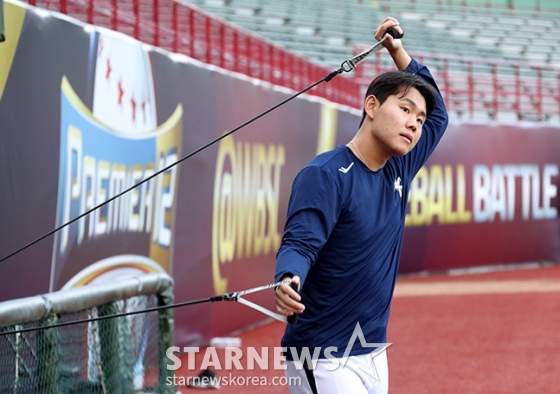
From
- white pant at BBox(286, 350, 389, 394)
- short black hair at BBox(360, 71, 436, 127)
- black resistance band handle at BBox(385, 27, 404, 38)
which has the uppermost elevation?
black resistance band handle at BBox(385, 27, 404, 38)

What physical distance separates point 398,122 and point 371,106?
0.50 feet

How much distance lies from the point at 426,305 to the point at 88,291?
8.54 meters

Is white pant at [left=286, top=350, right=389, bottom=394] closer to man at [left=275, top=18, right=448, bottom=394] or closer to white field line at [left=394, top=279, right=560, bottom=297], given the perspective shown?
man at [left=275, top=18, right=448, bottom=394]

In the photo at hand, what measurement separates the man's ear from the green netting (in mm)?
1769

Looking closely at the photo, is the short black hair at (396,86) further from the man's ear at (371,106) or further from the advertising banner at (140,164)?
the advertising banner at (140,164)

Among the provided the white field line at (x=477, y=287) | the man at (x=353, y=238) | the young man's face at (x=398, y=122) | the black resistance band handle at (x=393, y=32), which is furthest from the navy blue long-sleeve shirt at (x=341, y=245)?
the white field line at (x=477, y=287)

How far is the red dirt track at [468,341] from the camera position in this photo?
306 inches

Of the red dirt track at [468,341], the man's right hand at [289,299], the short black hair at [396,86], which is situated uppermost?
the short black hair at [396,86]

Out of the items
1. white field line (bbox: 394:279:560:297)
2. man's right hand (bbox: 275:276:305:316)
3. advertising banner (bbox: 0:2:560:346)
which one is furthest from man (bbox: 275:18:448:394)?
white field line (bbox: 394:279:560:297)

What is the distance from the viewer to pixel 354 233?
3.48 m

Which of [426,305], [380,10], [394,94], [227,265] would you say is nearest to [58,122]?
[394,94]

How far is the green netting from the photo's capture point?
171 inches

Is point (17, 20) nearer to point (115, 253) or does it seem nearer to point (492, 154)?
point (115, 253)

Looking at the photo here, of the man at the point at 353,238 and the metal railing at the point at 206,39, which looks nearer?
the man at the point at 353,238
